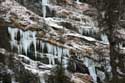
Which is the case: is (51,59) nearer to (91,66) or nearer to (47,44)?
(47,44)

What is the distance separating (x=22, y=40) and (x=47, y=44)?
1781 mm

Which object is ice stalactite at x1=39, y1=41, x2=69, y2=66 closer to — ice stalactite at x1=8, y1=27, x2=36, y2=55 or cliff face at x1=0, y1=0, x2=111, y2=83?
cliff face at x1=0, y1=0, x2=111, y2=83

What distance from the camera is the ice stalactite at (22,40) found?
2645cm

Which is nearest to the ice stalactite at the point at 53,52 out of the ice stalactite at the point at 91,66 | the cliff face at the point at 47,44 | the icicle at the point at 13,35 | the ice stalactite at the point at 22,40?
the cliff face at the point at 47,44

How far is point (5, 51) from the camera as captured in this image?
26281mm

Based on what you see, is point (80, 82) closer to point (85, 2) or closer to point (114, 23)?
point (85, 2)

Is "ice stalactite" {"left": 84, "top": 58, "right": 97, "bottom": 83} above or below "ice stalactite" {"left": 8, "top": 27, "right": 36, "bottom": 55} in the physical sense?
below

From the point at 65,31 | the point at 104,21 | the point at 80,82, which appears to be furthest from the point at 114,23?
the point at 65,31

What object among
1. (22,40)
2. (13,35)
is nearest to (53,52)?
(22,40)

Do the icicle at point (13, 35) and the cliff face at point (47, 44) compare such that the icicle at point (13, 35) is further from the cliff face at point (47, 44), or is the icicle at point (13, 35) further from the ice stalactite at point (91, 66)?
the ice stalactite at point (91, 66)

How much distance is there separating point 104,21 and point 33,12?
17211 millimetres

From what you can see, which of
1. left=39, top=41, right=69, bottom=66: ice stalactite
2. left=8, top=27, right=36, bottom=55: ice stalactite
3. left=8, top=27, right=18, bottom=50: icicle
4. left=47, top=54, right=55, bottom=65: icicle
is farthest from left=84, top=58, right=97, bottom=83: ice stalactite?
left=8, top=27, right=18, bottom=50: icicle

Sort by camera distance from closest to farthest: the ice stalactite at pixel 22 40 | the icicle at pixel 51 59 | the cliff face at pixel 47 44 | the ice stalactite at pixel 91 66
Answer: the cliff face at pixel 47 44 → the ice stalactite at pixel 22 40 → the icicle at pixel 51 59 → the ice stalactite at pixel 91 66

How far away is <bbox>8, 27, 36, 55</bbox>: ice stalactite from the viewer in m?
26.5
